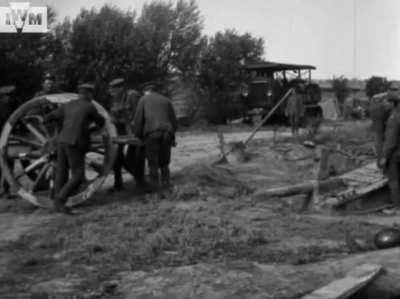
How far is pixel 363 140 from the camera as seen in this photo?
55.2ft

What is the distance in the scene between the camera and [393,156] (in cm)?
891

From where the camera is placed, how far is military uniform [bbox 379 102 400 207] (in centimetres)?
887

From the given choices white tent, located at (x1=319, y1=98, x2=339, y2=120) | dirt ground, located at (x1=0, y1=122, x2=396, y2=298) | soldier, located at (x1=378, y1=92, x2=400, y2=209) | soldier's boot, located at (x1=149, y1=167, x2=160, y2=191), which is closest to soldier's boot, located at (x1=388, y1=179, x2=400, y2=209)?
soldier, located at (x1=378, y1=92, x2=400, y2=209)

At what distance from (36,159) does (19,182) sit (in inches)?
14.9

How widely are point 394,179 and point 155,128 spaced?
3287 millimetres

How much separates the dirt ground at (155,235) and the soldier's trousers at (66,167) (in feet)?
1.01

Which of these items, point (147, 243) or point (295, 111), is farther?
point (295, 111)

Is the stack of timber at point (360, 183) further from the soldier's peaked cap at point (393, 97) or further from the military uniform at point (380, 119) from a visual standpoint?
the soldier's peaked cap at point (393, 97)

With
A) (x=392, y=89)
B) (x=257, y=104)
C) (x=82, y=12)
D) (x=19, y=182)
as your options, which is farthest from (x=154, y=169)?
(x=82, y=12)

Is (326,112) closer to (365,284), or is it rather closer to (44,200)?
(44,200)

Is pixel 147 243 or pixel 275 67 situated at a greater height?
pixel 275 67

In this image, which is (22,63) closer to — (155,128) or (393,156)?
(155,128)

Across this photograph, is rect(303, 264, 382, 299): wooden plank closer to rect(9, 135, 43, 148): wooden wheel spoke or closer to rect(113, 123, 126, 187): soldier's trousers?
rect(113, 123, 126, 187): soldier's trousers

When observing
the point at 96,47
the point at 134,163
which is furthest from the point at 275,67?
the point at 134,163
